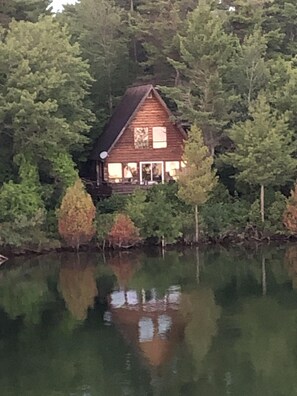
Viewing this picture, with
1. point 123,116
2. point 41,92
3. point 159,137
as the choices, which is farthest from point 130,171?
point 41,92

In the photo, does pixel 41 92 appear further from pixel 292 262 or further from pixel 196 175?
pixel 292 262

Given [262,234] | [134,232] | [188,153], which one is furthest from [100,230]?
[262,234]

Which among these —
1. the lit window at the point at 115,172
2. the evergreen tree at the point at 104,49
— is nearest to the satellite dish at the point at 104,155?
the lit window at the point at 115,172

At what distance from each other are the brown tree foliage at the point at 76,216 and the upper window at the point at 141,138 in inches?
264

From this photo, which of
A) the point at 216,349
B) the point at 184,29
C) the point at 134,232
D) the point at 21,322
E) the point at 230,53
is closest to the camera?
the point at 216,349

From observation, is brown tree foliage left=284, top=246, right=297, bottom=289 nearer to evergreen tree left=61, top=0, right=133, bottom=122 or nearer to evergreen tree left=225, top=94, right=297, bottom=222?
evergreen tree left=225, top=94, right=297, bottom=222

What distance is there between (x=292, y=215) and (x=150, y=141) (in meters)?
8.87

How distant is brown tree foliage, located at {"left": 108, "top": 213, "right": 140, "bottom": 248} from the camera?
3369 cm

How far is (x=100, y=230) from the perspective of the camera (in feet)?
112

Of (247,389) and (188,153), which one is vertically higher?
(188,153)

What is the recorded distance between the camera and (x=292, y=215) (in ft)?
115

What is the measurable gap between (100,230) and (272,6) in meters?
17.7

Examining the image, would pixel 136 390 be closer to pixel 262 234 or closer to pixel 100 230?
pixel 100 230

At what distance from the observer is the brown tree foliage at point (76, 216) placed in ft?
109
